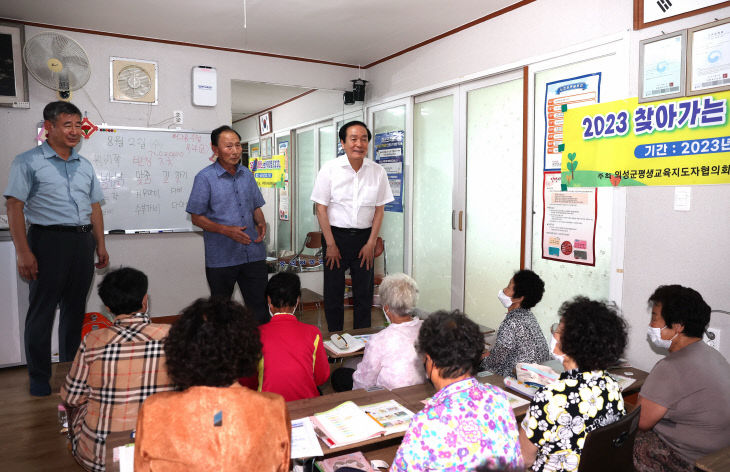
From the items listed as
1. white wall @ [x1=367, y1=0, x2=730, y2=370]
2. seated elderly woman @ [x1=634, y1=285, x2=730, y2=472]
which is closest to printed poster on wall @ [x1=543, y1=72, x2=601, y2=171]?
white wall @ [x1=367, y1=0, x2=730, y2=370]

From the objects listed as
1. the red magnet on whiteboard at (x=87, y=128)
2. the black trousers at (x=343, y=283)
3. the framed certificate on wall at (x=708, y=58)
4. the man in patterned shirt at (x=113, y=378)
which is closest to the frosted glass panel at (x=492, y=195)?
the black trousers at (x=343, y=283)

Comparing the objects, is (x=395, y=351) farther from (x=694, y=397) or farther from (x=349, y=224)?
(x=349, y=224)

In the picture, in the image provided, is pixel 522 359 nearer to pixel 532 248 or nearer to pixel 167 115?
pixel 532 248

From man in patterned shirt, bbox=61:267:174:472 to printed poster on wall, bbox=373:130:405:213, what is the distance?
3.70 metres

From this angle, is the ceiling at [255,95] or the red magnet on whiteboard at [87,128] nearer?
the red magnet on whiteboard at [87,128]

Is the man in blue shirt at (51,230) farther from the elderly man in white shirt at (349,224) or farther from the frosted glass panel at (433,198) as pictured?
the frosted glass panel at (433,198)

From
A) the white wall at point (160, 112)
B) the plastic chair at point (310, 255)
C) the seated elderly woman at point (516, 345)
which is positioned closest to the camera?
the seated elderly woman at point (516, 345)

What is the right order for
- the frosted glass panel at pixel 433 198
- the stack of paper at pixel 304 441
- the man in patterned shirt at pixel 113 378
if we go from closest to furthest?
the stack of paper at pixel 304 441, the man in patterned shirt at pixel 113 378, the frosted glass panel at pixel 433 198

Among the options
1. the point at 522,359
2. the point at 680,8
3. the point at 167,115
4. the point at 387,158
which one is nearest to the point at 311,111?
the point at 387,158

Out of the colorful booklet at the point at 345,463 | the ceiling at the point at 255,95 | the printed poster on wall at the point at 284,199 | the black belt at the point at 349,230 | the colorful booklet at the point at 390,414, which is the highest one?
the ceiling at the point at 255,95

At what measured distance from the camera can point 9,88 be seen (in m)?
3.94

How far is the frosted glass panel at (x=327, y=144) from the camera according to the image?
5867 mm

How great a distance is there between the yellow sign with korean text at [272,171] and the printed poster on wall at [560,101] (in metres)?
3.30

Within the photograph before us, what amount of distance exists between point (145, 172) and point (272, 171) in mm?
1752
